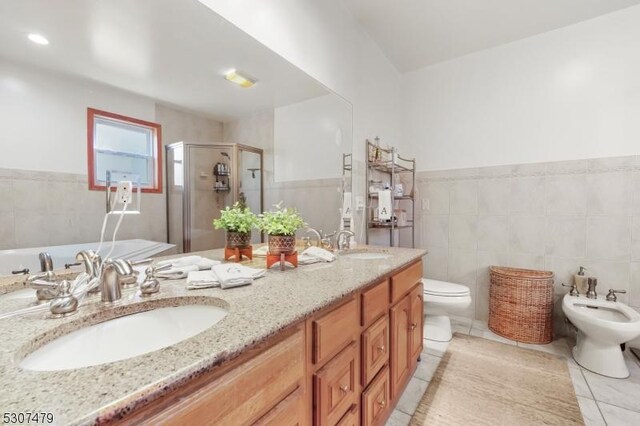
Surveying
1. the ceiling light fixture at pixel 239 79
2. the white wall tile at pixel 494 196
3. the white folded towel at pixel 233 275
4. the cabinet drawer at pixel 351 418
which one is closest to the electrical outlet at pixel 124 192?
the white folded towel at pixel 233 275

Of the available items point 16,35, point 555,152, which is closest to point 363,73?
point 555,152

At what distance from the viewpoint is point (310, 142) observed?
73.1 inches

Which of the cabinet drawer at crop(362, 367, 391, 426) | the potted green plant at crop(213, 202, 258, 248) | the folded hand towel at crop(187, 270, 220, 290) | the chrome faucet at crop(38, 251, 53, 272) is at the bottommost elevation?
the cabinet drawer at crop(362, 367, 391, 426)

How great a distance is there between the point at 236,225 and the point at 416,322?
3.93ft

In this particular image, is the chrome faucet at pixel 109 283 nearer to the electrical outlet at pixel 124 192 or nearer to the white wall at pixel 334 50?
the electrical outlet at pixel 124 192

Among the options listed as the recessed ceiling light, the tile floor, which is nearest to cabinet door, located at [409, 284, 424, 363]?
the tile floor

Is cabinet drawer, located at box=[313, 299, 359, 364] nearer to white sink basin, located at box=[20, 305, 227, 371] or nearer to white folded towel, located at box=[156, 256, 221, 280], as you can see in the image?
white sink basin, located at box=[20, 305, 227, 371]

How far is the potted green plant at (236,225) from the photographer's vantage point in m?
1.28

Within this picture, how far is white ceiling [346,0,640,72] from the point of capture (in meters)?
2.01

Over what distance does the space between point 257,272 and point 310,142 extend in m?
1.08

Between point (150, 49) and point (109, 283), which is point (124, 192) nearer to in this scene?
point (109, 283)

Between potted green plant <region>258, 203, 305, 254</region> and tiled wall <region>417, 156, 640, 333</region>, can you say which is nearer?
potted green plant <region>258, 203, 305, 254</region>

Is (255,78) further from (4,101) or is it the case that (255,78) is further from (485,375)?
(485,375)

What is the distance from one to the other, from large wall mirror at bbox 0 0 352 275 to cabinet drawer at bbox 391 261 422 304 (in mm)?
735
